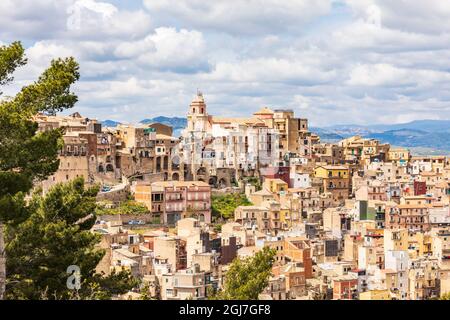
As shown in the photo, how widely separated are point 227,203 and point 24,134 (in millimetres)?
36273

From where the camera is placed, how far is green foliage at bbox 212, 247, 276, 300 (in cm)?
1861

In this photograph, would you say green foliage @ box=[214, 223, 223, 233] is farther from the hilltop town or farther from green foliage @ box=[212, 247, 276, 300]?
green foliage @ box=[212, 247, 276, 300]

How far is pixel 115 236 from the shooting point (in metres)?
36.9

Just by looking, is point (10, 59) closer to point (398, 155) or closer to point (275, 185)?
point (275, 185)

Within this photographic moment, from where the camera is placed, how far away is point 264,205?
1850 inches

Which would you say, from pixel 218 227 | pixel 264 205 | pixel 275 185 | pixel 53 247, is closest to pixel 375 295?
pixel 218 227

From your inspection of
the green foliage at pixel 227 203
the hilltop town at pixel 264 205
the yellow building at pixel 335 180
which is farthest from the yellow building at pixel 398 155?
the green foliage at pixel 227 203

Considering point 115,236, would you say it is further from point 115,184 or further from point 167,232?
point 115,184

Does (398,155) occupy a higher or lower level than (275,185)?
higher

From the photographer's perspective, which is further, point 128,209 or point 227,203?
point 227,203

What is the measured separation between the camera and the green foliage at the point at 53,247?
13.9 meters
